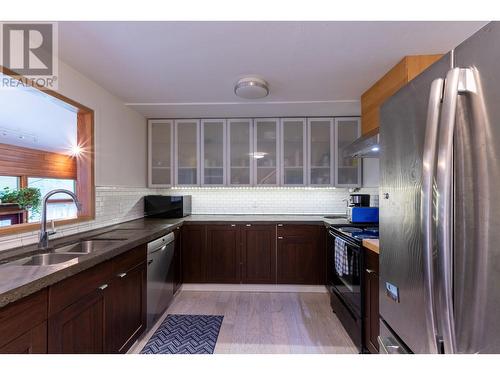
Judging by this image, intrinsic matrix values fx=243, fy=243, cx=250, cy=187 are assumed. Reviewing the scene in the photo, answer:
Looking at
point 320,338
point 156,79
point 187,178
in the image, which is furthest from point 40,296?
point 187,178

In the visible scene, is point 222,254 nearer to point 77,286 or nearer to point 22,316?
point 77,286

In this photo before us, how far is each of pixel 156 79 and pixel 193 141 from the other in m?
1.29

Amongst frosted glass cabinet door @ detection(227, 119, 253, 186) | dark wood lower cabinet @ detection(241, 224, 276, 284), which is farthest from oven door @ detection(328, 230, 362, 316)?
frosted glass cabinet door @ detection(227, 119, 253, 186)

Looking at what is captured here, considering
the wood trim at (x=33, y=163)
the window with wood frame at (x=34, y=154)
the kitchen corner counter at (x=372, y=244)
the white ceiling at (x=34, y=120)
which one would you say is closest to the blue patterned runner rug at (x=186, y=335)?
the window with wood frame at (x=34, y=154)

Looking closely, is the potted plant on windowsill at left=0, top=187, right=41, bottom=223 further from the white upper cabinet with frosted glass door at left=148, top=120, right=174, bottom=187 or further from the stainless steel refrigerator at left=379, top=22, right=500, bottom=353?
the stainless steel refrigerator at left=379, top=22, right=500, bottom=353

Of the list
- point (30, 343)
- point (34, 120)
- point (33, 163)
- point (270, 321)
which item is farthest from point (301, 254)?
point (33, 163)

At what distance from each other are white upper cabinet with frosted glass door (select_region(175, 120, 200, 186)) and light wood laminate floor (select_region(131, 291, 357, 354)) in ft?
5.02

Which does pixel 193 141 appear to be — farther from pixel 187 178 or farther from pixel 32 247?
pixel 32 247

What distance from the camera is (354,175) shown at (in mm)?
3424

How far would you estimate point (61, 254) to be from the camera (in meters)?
1.60

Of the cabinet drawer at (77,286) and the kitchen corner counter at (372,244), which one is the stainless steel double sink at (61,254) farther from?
the kitchen corner counter at (372,244)

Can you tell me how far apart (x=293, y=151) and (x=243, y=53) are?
1.85m
